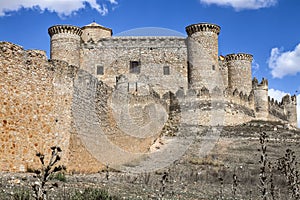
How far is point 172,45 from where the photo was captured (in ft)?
111

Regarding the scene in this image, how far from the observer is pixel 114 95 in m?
15.5

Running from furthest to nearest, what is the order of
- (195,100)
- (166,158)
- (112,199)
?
(195,100)
(166,158)
(112,199)

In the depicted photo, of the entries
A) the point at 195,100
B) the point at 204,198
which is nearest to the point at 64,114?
the point at 204,198

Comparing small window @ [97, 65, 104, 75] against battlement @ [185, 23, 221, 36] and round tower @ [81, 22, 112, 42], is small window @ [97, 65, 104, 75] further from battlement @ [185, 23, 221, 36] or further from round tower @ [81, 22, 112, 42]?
battlement @ [185, 23, 221, 36]

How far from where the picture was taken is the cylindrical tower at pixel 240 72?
34156 millimetres

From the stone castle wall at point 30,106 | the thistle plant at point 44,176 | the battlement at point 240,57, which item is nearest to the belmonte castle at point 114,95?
the stone castle wall at point 30,106

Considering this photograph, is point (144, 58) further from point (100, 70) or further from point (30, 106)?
point (30, 106)

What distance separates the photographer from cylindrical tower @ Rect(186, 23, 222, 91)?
31875mm

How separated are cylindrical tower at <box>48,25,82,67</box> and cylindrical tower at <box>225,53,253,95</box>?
13.0 metres

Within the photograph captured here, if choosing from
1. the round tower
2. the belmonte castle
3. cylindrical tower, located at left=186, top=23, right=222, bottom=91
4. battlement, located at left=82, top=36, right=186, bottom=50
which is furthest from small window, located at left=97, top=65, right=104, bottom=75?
cylindrical tower, located at left=186, top=23, right=222, bottom=91

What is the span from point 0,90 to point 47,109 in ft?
4.78

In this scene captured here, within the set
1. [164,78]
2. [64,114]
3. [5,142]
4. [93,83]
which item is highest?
[164,78]

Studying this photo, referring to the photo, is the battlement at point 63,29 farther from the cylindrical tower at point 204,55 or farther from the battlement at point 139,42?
the cylindrical tower at point 204,55

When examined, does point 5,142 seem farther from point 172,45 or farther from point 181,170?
point 172,45
